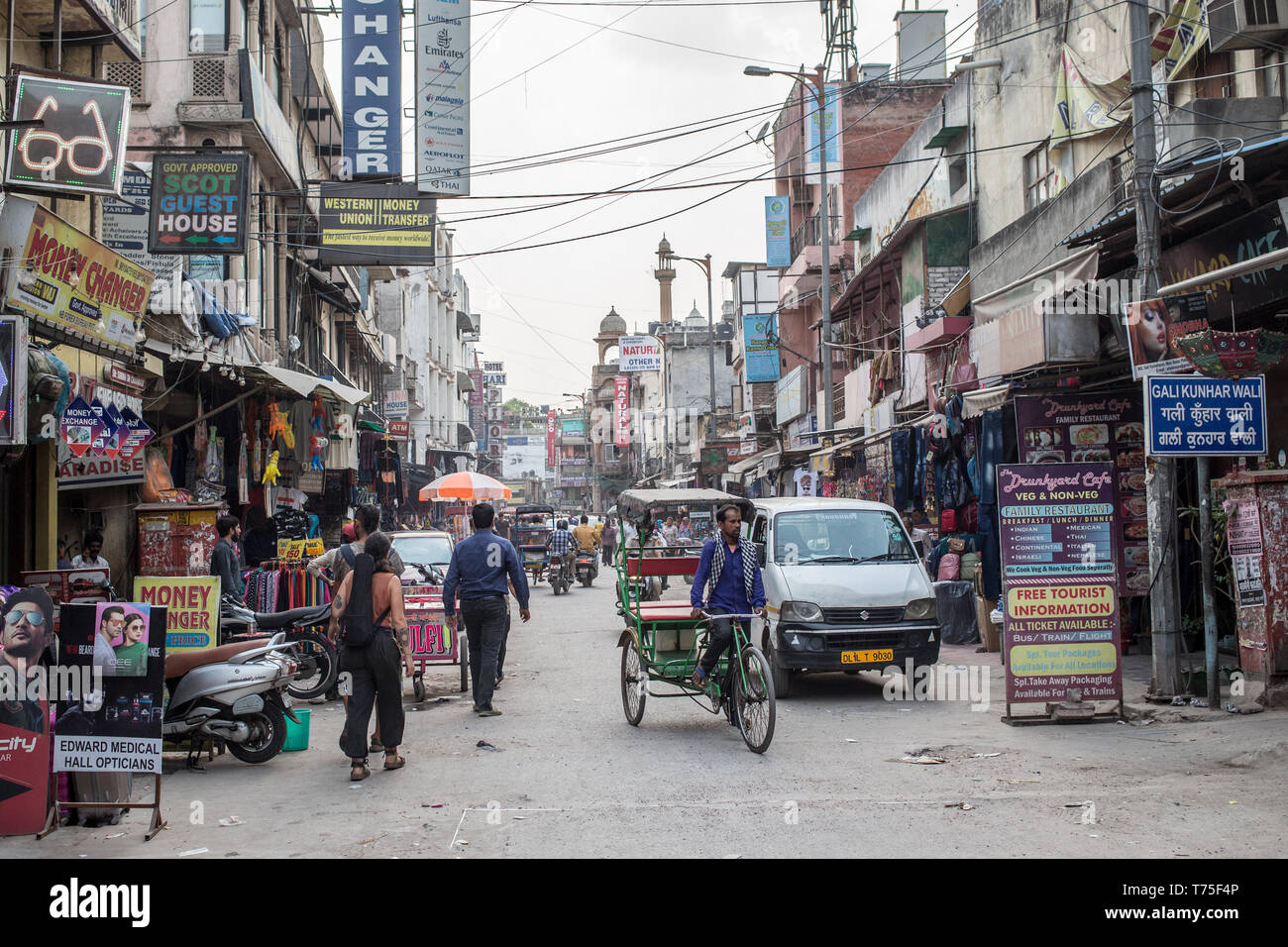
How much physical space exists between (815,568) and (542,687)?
3.36 meters

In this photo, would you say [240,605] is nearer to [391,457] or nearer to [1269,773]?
[1269,773]

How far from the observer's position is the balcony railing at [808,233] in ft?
120

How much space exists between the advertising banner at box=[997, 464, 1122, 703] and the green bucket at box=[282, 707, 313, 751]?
586 centimetres

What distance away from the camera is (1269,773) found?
750 centimetres

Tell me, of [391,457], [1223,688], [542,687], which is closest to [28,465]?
[542,687]

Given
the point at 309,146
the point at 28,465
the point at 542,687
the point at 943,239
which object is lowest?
the point at 542,687

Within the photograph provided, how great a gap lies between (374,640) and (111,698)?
2085mm

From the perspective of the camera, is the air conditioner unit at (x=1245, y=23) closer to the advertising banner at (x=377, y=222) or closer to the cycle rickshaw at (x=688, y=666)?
the cycle rickshaw at (x=688, y=666)

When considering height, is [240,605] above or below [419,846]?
above

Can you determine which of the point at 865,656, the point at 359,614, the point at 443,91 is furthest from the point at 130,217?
the point at 865,656

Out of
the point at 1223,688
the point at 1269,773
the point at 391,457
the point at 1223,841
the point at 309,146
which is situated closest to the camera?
the point at 1223,841

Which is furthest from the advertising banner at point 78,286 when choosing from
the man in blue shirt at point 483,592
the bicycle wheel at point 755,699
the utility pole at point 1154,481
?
the utility pole at point 1154,481

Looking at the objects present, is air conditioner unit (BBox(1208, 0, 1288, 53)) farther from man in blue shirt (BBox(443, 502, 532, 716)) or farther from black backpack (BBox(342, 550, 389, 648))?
black backpack (BBox(342, 550, 389, 648))

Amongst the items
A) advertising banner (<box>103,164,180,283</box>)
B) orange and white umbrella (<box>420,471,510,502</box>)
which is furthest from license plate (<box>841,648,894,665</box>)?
orange and white umbrella (<box>420,471,510,502</box>)
